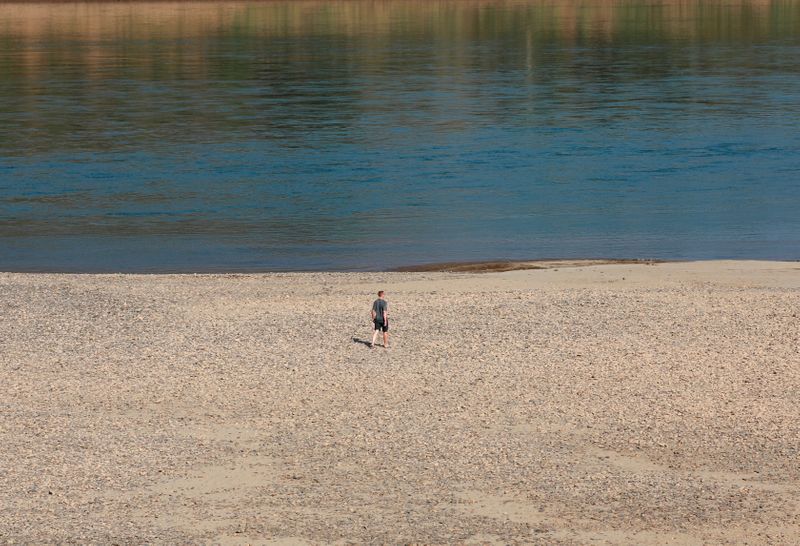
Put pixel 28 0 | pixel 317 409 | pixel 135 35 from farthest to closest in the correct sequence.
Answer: pixel 28 0 → pixel 135 35 → pixel 317 409

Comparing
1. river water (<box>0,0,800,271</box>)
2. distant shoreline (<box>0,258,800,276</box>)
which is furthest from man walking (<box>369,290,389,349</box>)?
river water (<box>0,0,800,271</box>)

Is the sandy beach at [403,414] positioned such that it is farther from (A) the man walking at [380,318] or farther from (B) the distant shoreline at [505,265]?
(B) the distant shoreline at [505,265]

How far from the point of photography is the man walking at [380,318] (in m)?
17.6

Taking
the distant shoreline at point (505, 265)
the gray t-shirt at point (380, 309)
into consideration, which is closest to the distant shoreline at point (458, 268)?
the distant shoreline at point (505, 265)

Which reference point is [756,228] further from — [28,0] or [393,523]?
[28,0]

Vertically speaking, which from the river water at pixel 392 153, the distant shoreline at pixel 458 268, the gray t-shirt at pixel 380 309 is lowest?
the distant shoreline at pixel 458 268

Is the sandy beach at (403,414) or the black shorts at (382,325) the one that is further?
the black shorts at (382,325)

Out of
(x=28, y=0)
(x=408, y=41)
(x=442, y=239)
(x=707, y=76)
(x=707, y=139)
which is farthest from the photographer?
(x=28, y=0)

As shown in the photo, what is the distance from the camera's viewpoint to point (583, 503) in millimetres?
12336

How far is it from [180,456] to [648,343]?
7446mm

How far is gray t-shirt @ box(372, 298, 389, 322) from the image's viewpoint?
691 inches

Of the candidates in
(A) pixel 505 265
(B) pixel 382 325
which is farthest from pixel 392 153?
(B) pixel 382 325

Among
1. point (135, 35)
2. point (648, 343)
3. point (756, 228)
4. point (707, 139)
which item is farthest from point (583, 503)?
point (135, 35)

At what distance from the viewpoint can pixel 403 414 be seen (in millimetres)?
15031
